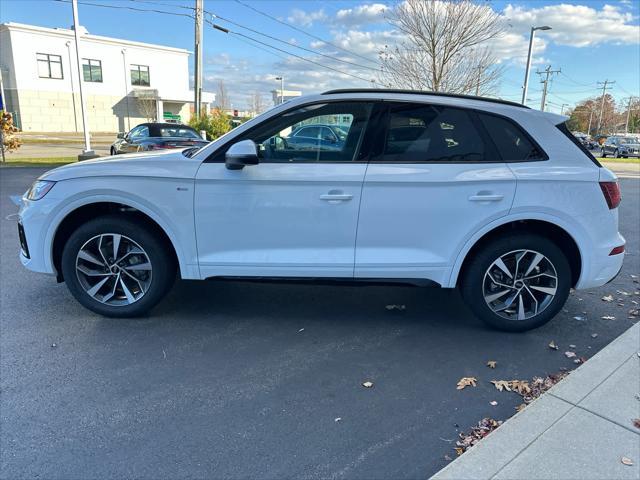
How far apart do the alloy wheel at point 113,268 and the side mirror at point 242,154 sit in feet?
3.59

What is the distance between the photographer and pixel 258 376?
10.4 feet

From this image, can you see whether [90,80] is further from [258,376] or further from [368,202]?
[258,376]

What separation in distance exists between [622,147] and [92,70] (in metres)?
46.7

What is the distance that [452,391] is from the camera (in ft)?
10.1

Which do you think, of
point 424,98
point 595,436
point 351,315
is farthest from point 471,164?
point 595,436

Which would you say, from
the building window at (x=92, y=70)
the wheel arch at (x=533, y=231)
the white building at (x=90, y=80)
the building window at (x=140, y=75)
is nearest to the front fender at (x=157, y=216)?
the wheel arch at (x=533, y=231)

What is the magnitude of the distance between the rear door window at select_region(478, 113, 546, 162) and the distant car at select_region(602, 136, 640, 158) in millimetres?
37518

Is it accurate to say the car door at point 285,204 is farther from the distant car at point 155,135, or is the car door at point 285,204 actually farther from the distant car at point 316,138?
the distant car at point 155,135

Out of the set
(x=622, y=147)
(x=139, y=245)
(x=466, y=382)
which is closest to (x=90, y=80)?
(x=622, y=147)

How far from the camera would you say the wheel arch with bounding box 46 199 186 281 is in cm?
371

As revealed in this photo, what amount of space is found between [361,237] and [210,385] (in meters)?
1.53

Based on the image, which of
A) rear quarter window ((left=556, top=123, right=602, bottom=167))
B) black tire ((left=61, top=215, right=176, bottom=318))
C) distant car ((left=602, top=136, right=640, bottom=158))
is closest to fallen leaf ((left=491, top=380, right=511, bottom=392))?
rear quarter window ((left=556, top=123, right=602, bottom=167))

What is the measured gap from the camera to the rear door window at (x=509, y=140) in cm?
364

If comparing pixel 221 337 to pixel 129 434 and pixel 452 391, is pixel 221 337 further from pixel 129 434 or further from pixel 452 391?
pixel 452 391
